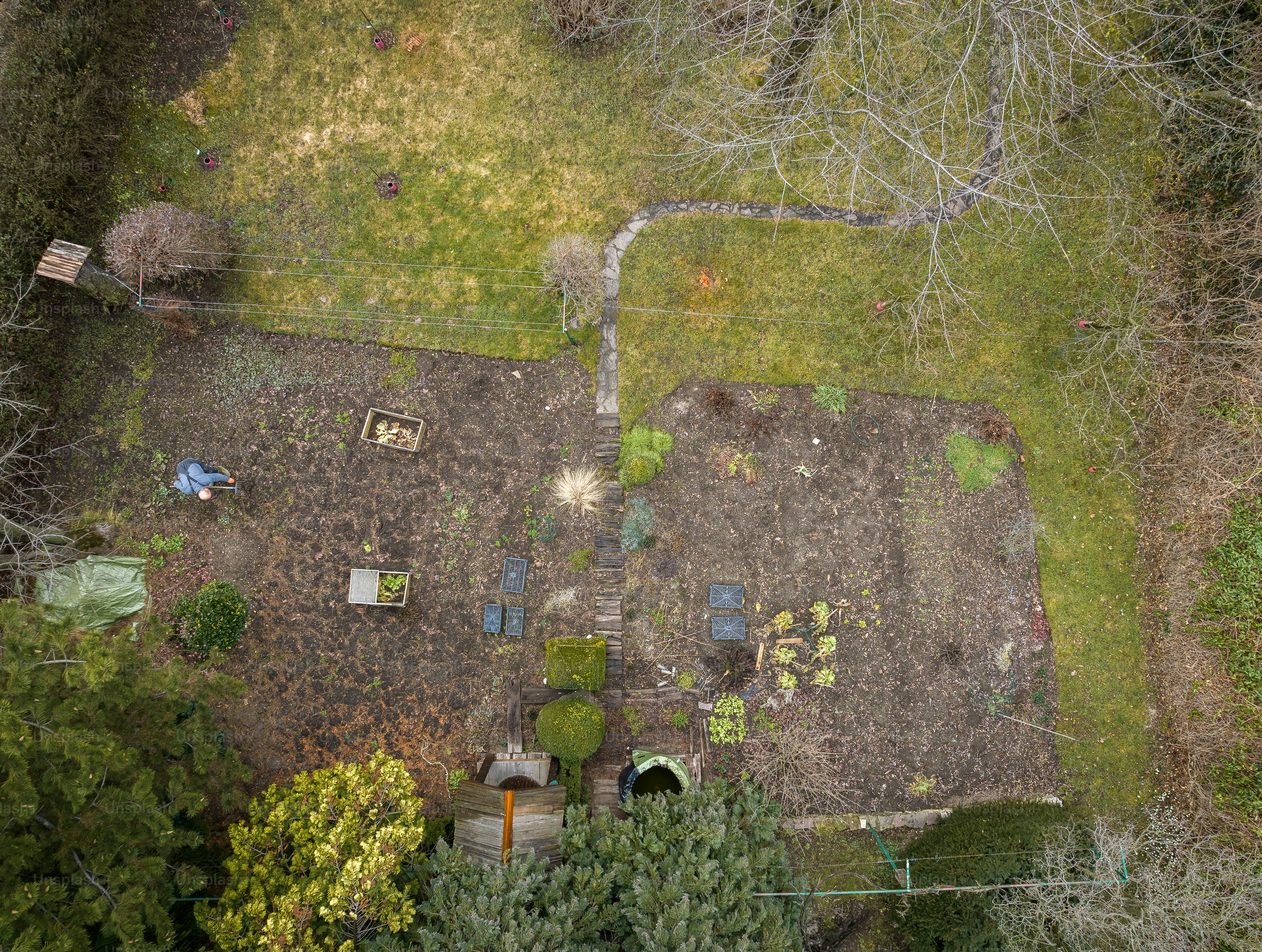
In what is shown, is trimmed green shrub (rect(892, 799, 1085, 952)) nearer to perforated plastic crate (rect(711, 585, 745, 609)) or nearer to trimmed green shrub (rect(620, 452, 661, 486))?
perforated plastic crate (rect(711, 585, 745, 609))

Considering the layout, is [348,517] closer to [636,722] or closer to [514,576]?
[514,576]

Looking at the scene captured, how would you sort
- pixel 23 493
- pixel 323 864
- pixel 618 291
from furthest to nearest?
1. pixel 618 291
2. pixel 23 493
3. pixel 323 864

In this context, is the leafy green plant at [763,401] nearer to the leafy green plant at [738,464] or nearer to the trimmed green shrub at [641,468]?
the leafy green plant at [738,464]

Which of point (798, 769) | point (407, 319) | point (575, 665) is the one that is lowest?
point (798, 769)

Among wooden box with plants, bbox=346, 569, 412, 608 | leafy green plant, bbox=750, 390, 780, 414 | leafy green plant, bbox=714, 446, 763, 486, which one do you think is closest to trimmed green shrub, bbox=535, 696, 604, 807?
wooden box with plants, bbox=346, 569, 412, 608

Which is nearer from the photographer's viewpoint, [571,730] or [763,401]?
[571,730]

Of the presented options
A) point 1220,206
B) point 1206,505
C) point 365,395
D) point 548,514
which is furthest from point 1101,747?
point 365,395

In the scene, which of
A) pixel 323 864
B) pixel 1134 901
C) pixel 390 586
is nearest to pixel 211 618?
pixel 390 586

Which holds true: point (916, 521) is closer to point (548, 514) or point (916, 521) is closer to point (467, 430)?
point (548, 514)
